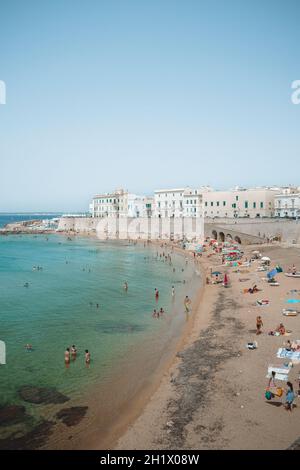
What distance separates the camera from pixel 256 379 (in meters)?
15.3

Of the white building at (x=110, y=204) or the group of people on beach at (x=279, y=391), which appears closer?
the group of people on beach at (x=279, y=391)

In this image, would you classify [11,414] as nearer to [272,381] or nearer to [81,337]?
[81,337]

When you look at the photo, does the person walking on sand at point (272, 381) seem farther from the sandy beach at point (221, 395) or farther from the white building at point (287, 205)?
the white building at point (287, 205)

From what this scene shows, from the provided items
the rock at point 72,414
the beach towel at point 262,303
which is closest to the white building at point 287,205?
the beach towel at point 262,303

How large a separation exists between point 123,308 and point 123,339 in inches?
274

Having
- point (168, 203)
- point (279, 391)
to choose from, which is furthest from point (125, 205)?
point (279, 391)

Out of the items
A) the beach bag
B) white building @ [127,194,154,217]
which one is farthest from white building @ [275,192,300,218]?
the beach bag

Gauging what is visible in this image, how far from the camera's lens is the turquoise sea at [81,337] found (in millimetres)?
14041

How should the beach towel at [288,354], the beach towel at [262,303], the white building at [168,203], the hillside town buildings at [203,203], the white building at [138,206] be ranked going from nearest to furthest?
1. the beach towel at [288,354]
2. the beach towel at [262,303]
3. the hillside town buildings at [203,203]
4. the white building at [168,203]
5. the white building at [138,206]

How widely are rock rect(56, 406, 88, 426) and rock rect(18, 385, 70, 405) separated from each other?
2.60 ft

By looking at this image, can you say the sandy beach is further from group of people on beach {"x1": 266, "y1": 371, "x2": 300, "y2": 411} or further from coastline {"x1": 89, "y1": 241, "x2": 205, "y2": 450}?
group of people on beach {"x1": 266, "y1": 371, "x2": 300, "y2": 411}

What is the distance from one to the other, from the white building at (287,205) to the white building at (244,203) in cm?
175

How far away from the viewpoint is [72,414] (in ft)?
45.7
